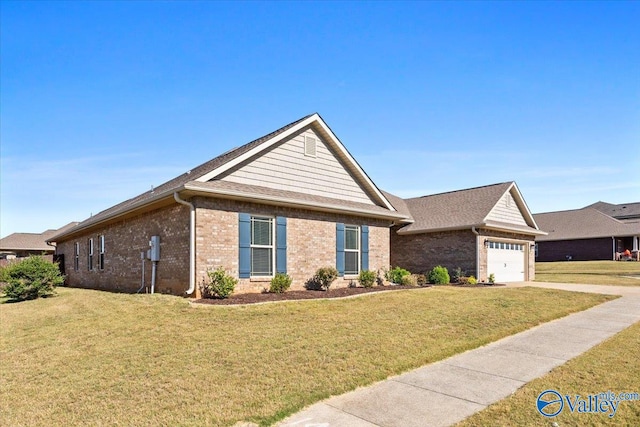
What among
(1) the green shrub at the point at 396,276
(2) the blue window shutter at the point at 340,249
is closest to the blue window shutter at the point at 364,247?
(2) the blue window shutter at the point at 340,249

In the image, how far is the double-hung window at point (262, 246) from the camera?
47.9 ft

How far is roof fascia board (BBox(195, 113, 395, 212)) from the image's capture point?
46.4 ft

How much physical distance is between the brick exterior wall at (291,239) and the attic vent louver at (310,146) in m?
2.20

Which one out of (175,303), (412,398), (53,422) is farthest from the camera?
(175,303)

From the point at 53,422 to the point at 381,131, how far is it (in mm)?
14017

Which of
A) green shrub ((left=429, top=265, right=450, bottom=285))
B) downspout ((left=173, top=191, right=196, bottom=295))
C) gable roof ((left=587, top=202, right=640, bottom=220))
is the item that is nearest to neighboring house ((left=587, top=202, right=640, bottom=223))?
gable roof ((left=587, top=202, right=640, bottom=220))

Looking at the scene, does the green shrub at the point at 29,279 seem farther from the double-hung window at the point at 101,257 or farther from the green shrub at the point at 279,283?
the green shrub at the point at 279,283

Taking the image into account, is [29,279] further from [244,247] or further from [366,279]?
[366,279]

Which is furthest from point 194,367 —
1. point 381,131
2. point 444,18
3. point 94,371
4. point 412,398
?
point 381,131

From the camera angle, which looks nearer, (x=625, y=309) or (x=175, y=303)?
(x=175, y=303)

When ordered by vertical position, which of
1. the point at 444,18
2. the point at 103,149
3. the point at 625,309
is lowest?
the point at 625,309

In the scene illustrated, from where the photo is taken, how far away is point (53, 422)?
5.41 meters

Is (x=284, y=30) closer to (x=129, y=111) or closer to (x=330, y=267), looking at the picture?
(x=129, y=111)

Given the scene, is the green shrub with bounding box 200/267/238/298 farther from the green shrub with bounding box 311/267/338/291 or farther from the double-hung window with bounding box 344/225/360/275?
the double-hung window with bounding box 344/225/360/275
